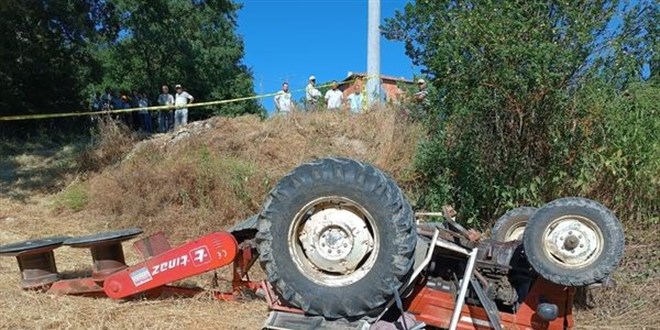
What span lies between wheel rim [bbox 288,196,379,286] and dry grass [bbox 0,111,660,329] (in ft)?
3.73

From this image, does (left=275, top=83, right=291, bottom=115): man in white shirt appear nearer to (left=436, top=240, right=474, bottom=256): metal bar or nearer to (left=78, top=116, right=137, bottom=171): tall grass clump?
(left=78, top=116, right=137, bottom=171): tall grass clump

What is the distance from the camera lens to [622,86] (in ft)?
21.6

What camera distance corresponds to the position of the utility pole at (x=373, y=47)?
13.5 m

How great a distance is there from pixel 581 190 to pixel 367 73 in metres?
8.49

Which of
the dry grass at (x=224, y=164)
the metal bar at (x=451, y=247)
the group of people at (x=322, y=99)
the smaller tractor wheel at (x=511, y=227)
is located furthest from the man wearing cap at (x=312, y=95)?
the metal bar at (x=451, y=247)

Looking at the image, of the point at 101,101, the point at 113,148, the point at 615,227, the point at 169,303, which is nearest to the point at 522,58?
the point at 615,227

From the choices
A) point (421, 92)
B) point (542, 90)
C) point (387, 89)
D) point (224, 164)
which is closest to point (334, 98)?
point (387, 89)

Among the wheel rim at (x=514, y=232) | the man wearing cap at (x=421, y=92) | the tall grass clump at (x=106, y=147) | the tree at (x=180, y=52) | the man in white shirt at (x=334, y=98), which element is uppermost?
the tree at (x=180, y=52)

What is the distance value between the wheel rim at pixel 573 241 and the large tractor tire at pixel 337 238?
99cm

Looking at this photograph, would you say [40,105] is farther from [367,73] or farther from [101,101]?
[367,73]

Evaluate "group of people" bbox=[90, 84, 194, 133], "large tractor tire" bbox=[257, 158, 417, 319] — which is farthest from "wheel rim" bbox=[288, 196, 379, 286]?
"group of people" bbox=[90, 84, 194, 133]

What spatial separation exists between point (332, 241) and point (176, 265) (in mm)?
1405

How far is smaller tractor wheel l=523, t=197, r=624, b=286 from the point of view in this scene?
3.73m

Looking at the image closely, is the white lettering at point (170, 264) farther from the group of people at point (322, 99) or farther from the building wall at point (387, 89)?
the group of people at point (322, 99)
